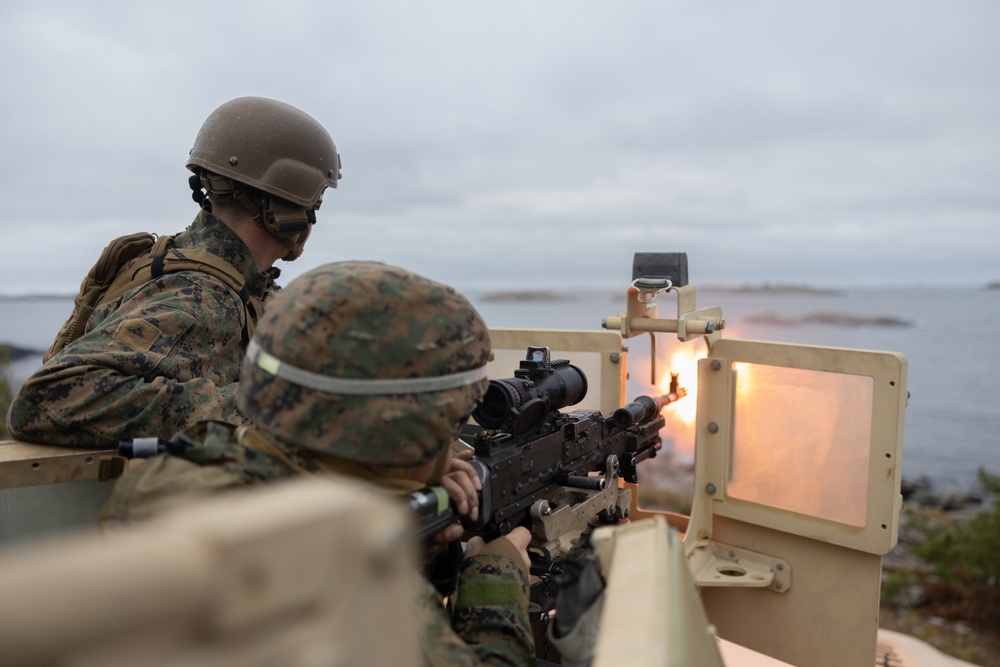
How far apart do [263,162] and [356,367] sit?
216cm

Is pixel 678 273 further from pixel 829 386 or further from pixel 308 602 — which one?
pixel 308 602

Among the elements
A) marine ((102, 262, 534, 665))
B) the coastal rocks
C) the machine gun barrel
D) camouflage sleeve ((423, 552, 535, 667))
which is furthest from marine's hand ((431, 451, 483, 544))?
the coastal rocks

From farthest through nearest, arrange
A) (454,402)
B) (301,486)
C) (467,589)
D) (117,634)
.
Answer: (467,589), (454,402), (301,486), (117,634)

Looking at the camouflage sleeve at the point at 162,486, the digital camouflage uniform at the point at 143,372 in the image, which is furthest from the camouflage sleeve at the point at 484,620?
the digital camouflage uniform at the point at 143,372

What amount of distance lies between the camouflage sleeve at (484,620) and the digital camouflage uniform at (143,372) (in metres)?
1.26

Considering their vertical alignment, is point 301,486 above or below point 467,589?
above

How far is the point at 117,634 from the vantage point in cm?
69

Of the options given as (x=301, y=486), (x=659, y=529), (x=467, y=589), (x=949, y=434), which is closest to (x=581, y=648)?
(x=659, y=529)

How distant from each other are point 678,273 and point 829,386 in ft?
3.32

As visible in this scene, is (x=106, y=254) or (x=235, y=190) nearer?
(x=106, y=254)

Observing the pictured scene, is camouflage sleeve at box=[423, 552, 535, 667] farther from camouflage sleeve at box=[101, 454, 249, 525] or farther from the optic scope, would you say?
the optic scope

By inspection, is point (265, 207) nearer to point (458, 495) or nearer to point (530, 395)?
point (530, 395)

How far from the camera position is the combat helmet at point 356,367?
163 centimetres

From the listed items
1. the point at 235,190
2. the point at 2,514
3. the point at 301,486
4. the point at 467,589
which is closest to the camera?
the point at 301,486
